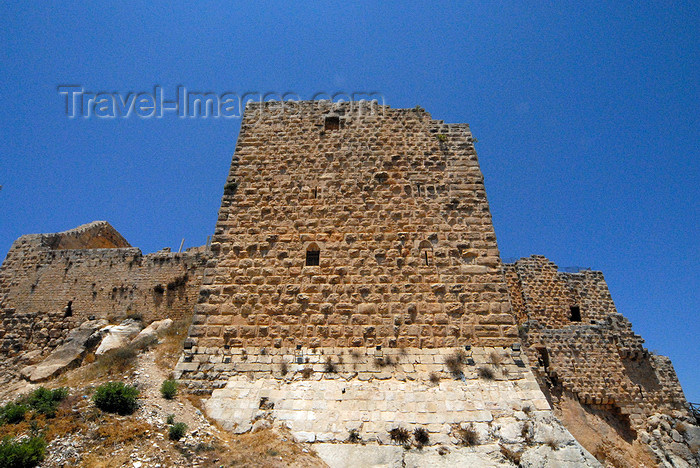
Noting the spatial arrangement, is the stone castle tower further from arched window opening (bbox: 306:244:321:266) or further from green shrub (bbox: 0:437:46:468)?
green shrub (bbox: 0:437:46:468)

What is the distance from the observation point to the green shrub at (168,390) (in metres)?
5.84

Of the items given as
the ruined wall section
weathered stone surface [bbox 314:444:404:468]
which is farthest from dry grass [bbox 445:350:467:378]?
the ruined wall section

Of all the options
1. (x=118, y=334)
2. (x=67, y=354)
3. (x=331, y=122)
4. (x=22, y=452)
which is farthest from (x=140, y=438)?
(x=67, y=354)

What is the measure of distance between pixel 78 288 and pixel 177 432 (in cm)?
1695

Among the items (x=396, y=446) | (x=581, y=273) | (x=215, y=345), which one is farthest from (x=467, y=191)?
(x=581, y=273)

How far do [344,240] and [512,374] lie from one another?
150 inches

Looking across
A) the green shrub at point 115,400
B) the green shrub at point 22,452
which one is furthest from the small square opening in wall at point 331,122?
the green shrub at point 22,452

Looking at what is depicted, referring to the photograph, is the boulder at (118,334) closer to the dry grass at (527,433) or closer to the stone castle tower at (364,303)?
the stone castle tower at (364,303)

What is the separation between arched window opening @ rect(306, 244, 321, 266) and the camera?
24.1ft

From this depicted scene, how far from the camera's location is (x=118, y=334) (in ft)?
49.9

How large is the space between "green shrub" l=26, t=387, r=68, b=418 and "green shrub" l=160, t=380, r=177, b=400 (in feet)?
4.47

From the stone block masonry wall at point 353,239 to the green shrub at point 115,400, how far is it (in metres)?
1.29

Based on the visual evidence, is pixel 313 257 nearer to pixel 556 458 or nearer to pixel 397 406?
pixel 397 406

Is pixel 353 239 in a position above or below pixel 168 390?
above
